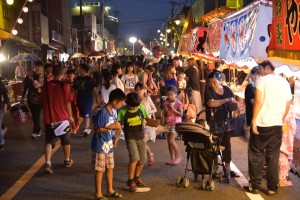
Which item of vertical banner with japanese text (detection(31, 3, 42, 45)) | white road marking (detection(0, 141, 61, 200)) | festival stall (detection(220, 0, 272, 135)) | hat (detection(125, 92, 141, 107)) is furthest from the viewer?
vertical banner with japanese text (detection(31, 3, 42, 45))

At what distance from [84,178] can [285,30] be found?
415cm

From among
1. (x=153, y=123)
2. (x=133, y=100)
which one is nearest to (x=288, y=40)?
(x=153, y=123)

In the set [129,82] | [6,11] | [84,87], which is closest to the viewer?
[84,87]

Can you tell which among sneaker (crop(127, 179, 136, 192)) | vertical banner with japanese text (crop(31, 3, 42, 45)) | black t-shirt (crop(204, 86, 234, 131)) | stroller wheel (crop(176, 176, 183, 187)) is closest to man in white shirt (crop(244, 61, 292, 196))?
black t-shirt (crop(204, 86, 234, 131))

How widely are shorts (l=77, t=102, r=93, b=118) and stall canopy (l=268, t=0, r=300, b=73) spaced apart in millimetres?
5134

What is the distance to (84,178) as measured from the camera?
23.3 ft

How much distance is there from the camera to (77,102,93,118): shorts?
10703 millimetres

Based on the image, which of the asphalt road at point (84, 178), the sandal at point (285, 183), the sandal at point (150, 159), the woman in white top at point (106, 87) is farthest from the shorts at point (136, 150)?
the woman in white top at point (106, 87)

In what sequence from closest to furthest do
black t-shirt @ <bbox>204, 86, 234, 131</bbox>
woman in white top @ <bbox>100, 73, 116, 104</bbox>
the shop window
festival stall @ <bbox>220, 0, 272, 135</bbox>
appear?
black t-shirt @ <bbox>204, 86, 234, 131</bbox> < festival stall @ <bbox>220, 0, 272, 135</bbox> < woman in white top @ <bbox>100, 73, 116, 104</bbox> < the shop window

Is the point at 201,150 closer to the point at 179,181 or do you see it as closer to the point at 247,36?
the point at 179,181

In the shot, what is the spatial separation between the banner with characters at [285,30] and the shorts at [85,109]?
5.18m

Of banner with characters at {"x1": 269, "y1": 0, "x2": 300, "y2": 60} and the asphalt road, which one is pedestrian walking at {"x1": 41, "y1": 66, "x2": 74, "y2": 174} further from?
banner with characters at {"x1": 269, "y1": 0, "x2": 300, "y2": 60}

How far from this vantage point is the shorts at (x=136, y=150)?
6.33 meters

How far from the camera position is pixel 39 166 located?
7.96 m
